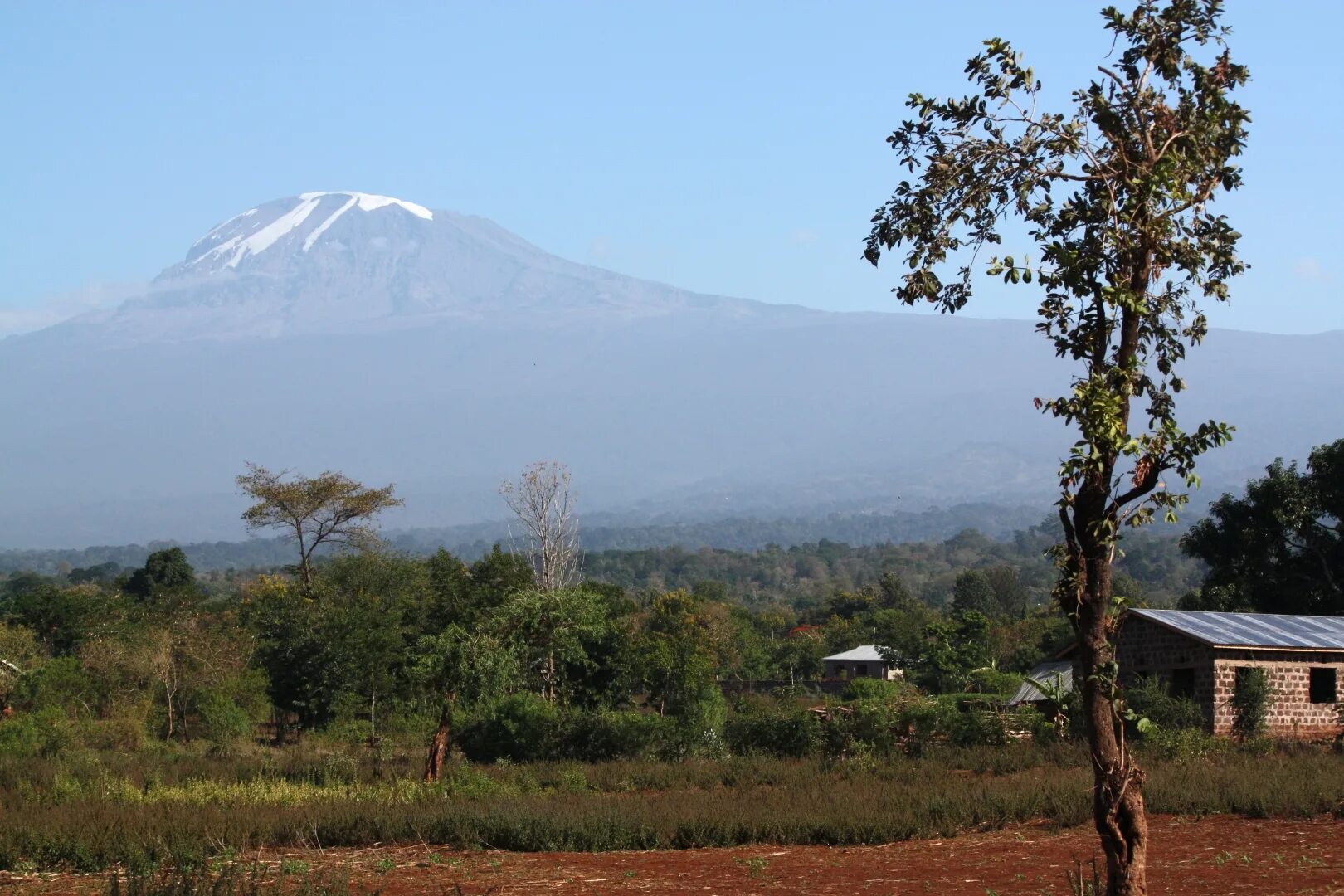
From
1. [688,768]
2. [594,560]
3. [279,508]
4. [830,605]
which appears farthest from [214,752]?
[594,560]

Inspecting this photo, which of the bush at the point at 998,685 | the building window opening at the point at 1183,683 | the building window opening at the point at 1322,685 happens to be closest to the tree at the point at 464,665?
the building window opening at the point at 1183,683

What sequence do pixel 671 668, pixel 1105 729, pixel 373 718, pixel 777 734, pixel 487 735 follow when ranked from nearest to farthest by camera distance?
pixel 1105 729, pixel 777 734, pixel 487 735, pixel 373 718, pixel 671 668

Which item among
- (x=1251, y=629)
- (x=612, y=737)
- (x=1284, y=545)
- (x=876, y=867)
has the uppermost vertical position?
(x=1284, y=545)

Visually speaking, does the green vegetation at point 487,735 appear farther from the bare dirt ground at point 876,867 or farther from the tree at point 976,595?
the tree at point 976,595

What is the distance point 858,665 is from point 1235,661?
124 feet

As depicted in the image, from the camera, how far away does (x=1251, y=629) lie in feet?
94.1

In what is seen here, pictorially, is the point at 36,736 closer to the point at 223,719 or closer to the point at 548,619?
the point at 223,719

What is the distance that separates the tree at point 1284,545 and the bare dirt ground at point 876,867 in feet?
85.3

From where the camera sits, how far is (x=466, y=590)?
151 feet

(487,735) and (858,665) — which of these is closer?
(487,735)

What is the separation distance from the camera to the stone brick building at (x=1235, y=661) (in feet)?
88.5

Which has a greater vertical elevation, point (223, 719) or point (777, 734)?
point (777, 734)

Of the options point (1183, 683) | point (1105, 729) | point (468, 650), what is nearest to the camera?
point (1105, 729)

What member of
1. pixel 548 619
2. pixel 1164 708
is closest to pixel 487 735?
pixel 548 619
